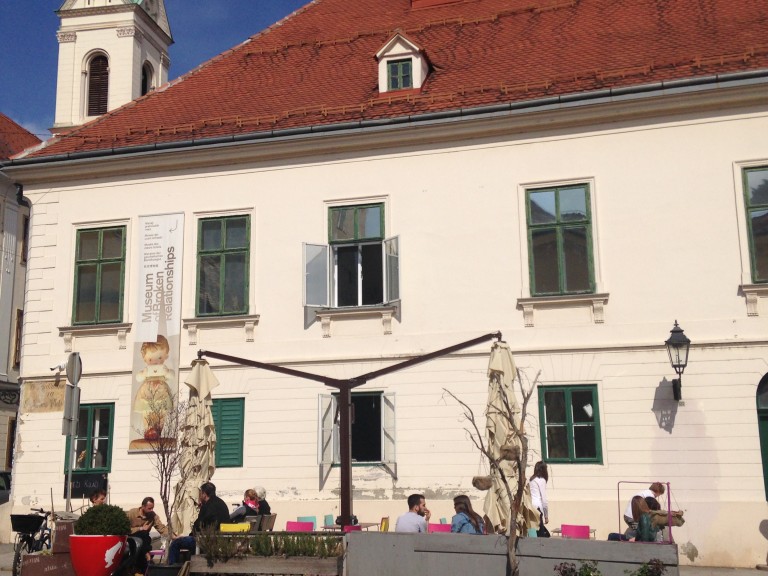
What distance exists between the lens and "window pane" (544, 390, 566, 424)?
14781 mm

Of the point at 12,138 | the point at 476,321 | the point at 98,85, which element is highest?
the point at 98,85

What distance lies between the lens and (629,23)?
692 inches

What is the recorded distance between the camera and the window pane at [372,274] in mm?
16297

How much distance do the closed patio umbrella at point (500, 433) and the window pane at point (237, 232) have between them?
6.32 m

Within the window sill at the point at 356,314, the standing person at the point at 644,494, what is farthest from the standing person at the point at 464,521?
the window sill at the point at 356,314

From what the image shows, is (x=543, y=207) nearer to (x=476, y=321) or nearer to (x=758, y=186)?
(x=476, y=321)

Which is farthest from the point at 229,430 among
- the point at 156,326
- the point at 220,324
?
the point at 156,326

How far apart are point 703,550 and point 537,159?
6.83 meters

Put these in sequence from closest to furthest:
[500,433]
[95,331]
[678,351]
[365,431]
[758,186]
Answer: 1. [500,433]
2. [678,351]
3. [758,186]
4. [365,431]
5. [95,331]

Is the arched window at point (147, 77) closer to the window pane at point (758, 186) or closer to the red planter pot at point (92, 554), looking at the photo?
the window pane at point (758, 186)

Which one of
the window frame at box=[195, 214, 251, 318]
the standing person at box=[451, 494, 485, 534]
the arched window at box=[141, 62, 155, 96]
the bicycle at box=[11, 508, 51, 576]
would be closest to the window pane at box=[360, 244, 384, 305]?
the window frame at box=[195, 214, 251, 318]

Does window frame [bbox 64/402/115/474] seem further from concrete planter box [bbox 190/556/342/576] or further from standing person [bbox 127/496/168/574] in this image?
concrete planter box [bbox 190/556/342/576]

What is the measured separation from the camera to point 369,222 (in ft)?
54.0

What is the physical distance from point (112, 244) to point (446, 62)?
7.45m
